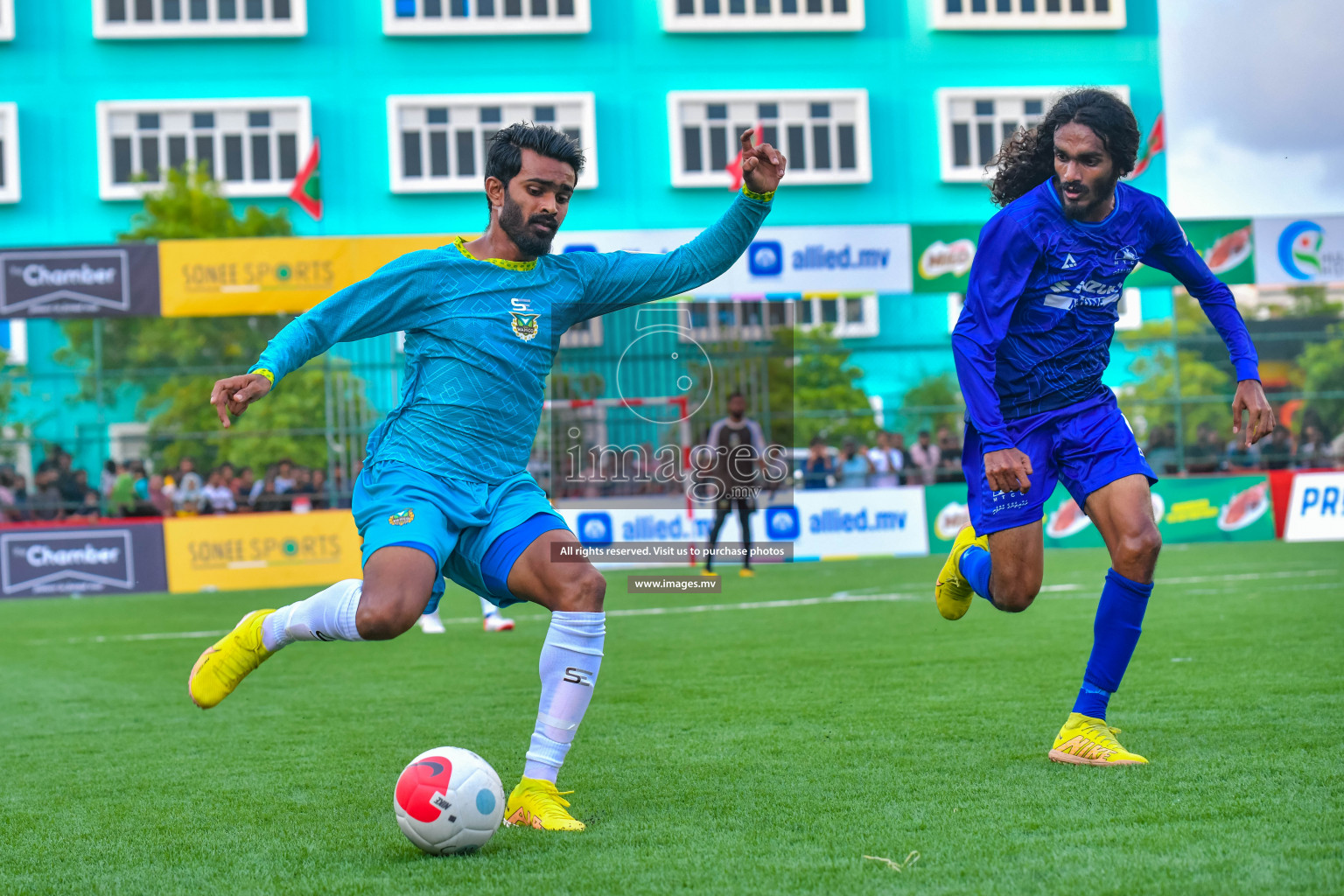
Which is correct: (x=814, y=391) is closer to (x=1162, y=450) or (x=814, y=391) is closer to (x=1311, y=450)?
(x=1162, y=450)

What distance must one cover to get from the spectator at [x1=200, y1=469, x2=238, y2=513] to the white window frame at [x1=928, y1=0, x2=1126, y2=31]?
20459 mm

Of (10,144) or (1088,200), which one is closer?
(1088,200)

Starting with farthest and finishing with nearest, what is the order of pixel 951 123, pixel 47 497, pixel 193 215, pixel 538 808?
pixel 951 123 < pixel 193 215 < pixel 47 497 < pixel 538 808

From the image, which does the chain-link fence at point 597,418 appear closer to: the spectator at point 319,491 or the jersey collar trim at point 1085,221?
the spectator at point 319,491

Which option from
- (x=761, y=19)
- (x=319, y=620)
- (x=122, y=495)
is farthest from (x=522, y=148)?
(x=761, y=19)

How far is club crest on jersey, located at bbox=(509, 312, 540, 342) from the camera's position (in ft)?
15.0

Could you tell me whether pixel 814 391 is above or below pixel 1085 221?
above

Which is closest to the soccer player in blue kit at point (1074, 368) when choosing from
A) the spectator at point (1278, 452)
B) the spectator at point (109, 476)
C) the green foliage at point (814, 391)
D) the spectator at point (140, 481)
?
the green foliage at point (814, 391)

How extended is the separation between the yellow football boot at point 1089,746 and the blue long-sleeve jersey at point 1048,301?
104 centimetres

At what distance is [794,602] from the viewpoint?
41.0ft

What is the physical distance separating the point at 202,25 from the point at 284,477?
15520 millimetres

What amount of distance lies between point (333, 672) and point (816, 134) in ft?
83.4

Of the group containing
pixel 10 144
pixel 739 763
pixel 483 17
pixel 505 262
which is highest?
pixel 483 17

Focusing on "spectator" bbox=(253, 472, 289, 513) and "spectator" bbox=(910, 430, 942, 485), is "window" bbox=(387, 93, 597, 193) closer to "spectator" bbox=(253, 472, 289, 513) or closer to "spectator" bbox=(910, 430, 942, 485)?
"spectator" bbox=(910, 430, 942, 485)
